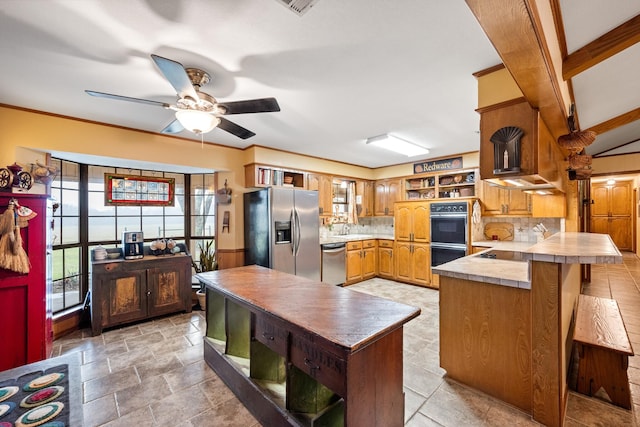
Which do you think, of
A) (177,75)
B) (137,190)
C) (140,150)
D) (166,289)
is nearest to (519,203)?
(177,75)

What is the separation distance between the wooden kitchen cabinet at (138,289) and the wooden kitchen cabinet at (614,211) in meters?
10.6

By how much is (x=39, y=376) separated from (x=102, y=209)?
3.10 metres

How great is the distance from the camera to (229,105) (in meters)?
2.09

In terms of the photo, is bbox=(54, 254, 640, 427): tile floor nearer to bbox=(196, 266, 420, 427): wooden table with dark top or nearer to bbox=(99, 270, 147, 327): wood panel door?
bbox=(99, 270, 147, 327): wood panel door

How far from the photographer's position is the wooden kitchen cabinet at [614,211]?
7863 millimetres

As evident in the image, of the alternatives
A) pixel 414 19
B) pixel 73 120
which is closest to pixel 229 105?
pixel 414 19

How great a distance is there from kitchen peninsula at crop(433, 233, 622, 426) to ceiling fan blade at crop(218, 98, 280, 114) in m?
1.95

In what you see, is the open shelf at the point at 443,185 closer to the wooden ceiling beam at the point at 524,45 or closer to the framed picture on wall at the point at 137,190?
the wooden ceiling beam at the point at 524,45

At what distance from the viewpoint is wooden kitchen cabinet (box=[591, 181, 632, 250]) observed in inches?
310

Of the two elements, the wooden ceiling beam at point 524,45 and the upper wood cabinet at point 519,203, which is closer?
the wooden ceiling beam at point 524,45

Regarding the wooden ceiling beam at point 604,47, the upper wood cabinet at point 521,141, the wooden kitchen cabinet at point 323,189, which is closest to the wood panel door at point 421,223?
the wooden kitchen cabinet at point 323,189

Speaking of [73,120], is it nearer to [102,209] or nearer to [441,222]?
[102,209]

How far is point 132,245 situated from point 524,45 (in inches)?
170

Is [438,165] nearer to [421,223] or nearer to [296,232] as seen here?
[421,223]
